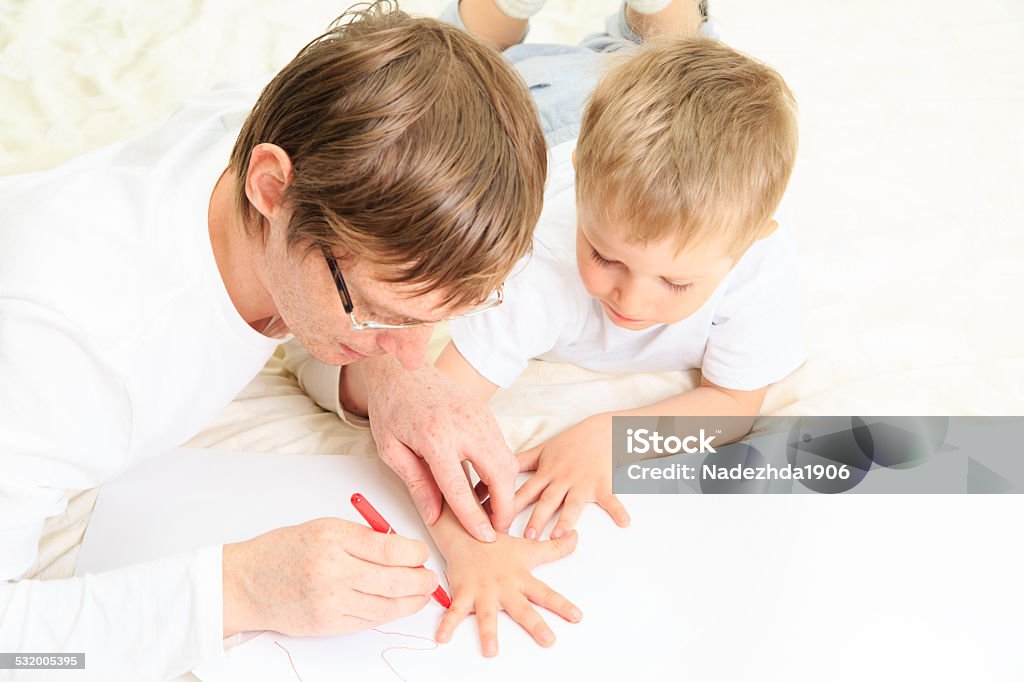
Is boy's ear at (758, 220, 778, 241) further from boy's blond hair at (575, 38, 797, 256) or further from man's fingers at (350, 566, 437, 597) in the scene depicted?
man's fingers at (350, 566, 437, 597)

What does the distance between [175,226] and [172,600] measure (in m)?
0.37

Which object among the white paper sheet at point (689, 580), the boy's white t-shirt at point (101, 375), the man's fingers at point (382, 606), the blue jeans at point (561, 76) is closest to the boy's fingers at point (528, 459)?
the white paper sheet at point (689, 580)

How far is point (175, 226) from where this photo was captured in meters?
0.99

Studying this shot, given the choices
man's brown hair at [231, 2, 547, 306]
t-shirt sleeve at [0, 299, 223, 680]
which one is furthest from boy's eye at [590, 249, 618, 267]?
t-shirt sleeve at [0, 299, 223, 680]

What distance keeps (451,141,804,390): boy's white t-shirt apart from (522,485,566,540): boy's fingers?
0.19m

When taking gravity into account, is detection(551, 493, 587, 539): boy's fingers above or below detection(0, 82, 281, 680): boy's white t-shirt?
below

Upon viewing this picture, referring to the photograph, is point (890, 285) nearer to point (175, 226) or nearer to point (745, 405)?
point (745, 405)

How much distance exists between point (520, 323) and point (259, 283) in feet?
1.33

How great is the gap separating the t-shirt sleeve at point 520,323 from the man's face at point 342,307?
1.05 feet

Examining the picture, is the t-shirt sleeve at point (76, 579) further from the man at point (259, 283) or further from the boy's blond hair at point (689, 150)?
the boy's blond hair at point (689, 150)

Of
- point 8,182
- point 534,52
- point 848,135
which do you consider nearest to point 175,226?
point 8,182

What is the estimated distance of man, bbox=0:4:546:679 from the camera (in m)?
0.82

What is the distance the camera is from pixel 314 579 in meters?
0.91

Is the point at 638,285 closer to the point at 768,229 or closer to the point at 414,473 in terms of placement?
the point at 768,229
